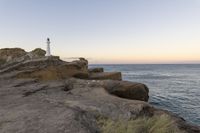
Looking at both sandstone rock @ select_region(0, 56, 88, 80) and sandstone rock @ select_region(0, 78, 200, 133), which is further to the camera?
sandstone rock @ select_region(0, 56, 88, 80)

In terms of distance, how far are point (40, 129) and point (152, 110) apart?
4.66m

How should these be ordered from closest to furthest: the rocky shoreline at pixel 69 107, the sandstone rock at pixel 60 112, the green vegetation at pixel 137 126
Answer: the sandstone rock at pixel 60 112, the rocky shoreline at pixel 69 107, the green vegetation at pixel 137 126

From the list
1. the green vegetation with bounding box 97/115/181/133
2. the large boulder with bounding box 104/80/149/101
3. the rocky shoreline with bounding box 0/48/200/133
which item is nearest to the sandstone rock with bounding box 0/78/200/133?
the rocky shoreline with bounding box 0/48/200/133

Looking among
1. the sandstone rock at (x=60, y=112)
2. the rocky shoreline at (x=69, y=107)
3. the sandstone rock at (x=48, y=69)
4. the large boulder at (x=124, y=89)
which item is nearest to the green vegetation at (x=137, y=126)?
the rocky shoreline at (x=69, y=107)

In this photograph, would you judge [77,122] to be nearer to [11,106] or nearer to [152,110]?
[11,106]

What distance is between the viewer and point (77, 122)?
5.89m

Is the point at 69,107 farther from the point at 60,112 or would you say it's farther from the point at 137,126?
the point at 137,126

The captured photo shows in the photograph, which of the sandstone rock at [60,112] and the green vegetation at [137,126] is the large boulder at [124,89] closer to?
the sandstone rock at [60,112]

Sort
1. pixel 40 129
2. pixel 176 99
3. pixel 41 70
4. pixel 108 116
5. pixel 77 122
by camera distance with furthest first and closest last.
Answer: pixel 176 99, pixel 41 70, pixel 108 116, pixel 77 122, pixel 40 129

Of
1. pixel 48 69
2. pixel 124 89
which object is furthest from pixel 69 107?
pixel 48 69

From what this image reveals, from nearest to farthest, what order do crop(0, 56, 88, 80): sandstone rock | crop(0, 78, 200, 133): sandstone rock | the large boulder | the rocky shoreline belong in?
crop(0, 78, 200, 133): sandstone rock → the rocky shoreline → the large boulder → crop(0, 56, 88, 80): sandstone rock

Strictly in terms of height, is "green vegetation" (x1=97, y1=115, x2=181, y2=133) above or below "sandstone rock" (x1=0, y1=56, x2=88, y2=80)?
below

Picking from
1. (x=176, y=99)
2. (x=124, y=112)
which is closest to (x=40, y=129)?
(x=124, y=112)

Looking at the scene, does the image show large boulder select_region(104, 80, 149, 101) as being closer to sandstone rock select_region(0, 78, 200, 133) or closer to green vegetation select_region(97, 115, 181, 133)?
sandstone rock select_region(0, 78, 200, 133)
